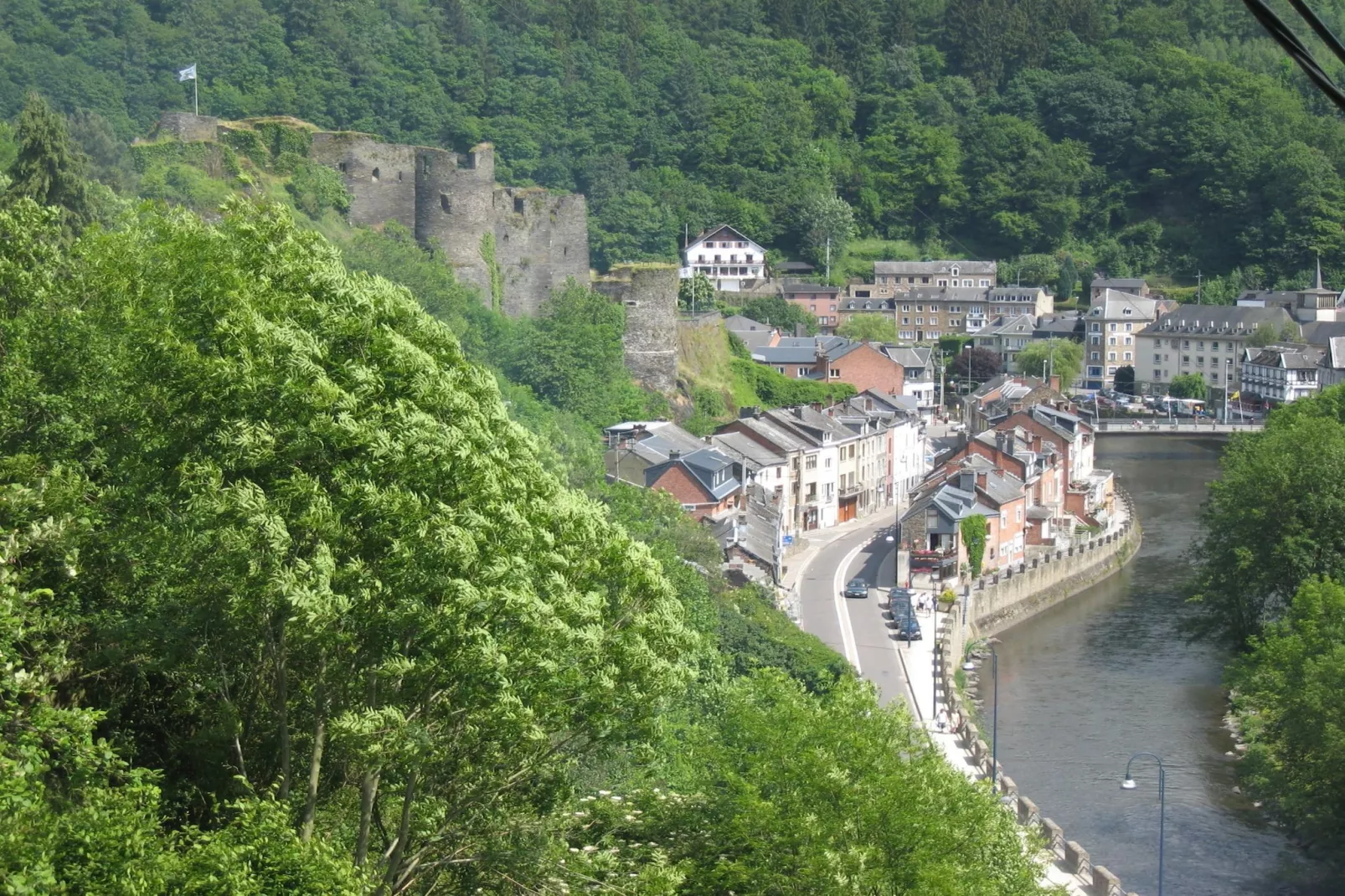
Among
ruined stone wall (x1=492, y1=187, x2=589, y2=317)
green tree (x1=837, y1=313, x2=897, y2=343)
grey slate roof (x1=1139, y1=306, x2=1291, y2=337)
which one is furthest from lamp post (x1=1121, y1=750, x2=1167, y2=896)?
grey slate roof (x1=1139, y1=306, x2=1291, y2=337)

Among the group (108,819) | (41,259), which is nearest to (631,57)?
(41,259)

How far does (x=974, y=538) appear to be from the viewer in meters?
33.6

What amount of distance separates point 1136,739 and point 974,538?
9.69 meters

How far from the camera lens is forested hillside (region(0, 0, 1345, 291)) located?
2464 inches

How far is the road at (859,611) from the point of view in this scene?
990 inches

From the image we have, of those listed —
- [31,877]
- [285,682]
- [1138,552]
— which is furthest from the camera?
[1138,552]

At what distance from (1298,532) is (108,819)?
23303mm

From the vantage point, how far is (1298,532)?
2733 centimetres

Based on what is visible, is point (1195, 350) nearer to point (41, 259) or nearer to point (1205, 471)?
point (1205, 471)

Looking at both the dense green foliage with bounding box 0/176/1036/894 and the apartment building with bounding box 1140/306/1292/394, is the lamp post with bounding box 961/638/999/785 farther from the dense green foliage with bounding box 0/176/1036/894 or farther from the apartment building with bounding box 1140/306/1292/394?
the apartment building with bounding box 1140/306/1292/394

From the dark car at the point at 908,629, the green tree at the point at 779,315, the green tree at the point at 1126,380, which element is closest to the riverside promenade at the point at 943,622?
the dark car at the point at 908,629

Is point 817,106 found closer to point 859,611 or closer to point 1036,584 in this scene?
point 1036,584

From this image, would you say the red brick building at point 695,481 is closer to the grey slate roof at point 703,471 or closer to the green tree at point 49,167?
the grey slate roof at point 703,471

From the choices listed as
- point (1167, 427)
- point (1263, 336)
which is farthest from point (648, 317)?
point (1263, 336)
